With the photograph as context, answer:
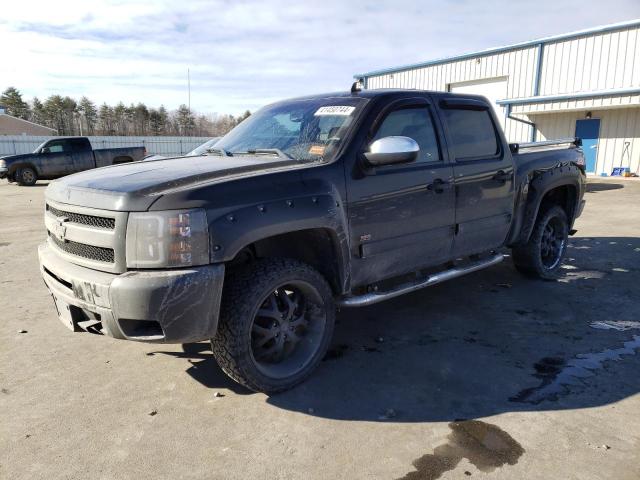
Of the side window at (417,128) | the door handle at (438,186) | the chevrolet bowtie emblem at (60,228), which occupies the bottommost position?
the chevrolet bowtie emblem at (60,228)

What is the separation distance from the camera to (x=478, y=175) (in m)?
4.37

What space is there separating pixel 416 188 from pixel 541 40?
20361 mm

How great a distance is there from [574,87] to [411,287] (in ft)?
64.8

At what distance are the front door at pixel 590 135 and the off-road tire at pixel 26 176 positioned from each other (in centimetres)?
2189

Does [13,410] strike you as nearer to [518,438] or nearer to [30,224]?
[518,438]

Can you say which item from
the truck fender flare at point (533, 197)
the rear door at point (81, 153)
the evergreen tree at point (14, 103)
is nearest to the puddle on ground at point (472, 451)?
the truck fender flare at point (533, 197)

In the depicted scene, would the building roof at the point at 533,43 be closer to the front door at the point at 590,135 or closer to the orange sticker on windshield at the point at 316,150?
the front door at the point at 590,135

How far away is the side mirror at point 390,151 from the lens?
3316 millimetres

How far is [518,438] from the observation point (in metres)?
2.68

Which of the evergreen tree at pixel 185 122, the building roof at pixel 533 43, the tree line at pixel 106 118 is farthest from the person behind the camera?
the evergreen tree at pixel 185 122

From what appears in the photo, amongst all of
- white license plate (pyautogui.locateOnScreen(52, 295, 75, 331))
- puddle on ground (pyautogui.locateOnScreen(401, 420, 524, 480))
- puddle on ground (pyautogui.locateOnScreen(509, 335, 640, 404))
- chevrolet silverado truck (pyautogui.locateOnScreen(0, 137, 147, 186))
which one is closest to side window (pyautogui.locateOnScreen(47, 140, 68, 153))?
chevrolet silverado truck (pyautogui.locateOnScreen(0, 137, 147, 186))

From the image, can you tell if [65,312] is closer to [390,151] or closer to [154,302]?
[154,302]

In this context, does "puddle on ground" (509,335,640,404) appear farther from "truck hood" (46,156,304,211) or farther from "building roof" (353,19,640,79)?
"building roof" (353,19,640,79)

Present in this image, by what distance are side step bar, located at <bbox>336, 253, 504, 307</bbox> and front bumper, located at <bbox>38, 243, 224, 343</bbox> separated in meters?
1.07
